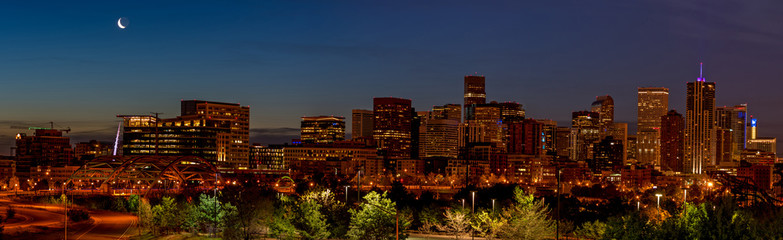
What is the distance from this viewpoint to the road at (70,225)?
76938 millimetres

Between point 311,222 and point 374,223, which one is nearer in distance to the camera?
point 374,223

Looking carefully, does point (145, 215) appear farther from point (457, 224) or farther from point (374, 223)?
point (457, 224)

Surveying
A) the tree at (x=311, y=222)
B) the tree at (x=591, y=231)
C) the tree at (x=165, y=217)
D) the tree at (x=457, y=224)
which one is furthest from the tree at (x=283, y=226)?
the tree at (x=591, y=231)

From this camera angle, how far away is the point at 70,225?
288 ft

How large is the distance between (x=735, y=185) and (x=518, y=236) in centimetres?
2754

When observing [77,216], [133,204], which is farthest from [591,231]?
[133,204]

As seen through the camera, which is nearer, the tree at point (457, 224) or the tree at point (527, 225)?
the tree at point (527, 225)

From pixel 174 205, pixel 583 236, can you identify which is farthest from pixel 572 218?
pixel 174 205

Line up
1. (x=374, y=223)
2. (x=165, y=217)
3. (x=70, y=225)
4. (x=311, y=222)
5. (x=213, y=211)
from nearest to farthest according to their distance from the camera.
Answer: (x=374, y=223), (x=311, y=222), (x=213, y=211), (x=165, y=217), (x=70, y=225)

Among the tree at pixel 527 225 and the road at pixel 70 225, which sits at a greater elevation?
the tree at pixel 527 225

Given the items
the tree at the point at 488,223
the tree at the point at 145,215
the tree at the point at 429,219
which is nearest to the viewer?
the tree at the point at 488,223

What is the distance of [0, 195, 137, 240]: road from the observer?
76.9 meters

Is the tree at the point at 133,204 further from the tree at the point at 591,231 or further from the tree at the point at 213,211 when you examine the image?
the tree at the point at 591,231

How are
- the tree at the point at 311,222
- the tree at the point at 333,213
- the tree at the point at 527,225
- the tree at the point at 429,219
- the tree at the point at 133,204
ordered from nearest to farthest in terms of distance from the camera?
1. the tree at the point at 527,225
2. the tree at the point at 311,222
3. the tree at the point at 333,213
4. the tree at the point at 429,219
5. the tree at the point at 133,204
